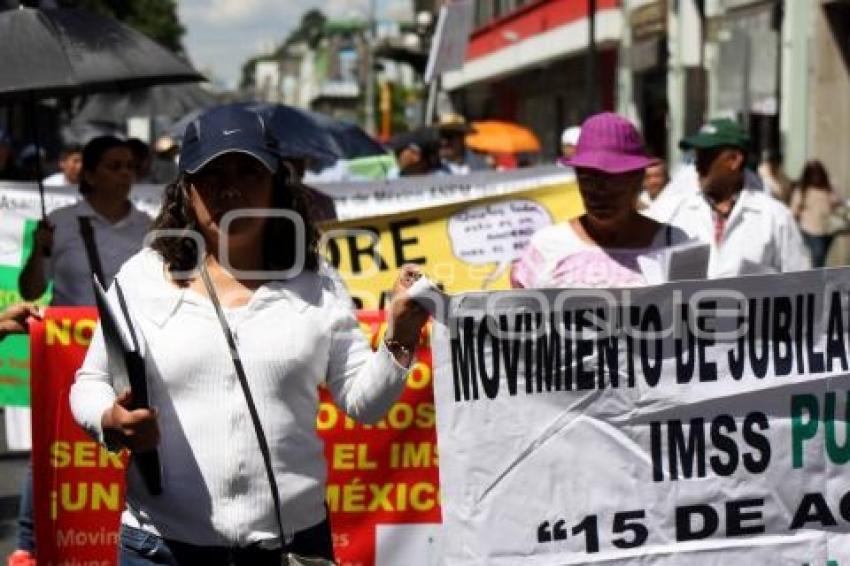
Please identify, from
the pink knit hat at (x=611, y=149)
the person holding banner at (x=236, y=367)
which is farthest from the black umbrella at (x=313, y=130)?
the person holding banner at (x=236, y=367)

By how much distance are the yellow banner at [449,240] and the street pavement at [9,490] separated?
1869 mm

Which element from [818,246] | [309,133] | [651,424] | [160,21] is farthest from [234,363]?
[160,21]

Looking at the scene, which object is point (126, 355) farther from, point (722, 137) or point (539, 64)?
point (539, 64)

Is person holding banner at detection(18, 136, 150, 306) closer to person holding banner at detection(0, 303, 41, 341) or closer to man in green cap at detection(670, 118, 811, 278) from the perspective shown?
man in green cap at detection(670, 118, 811, 278)

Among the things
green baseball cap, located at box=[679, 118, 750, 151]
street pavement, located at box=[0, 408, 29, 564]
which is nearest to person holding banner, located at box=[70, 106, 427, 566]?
street pavement, located at box=[0, 408, 29, 564]

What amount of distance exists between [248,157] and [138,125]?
27579 millimetres

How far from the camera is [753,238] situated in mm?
7746

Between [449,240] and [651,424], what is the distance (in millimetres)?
4938

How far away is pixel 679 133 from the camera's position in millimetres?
27188

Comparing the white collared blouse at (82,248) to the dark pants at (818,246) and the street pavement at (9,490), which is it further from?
the dark pants at (818,246)

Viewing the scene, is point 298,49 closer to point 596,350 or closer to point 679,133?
point 679,133

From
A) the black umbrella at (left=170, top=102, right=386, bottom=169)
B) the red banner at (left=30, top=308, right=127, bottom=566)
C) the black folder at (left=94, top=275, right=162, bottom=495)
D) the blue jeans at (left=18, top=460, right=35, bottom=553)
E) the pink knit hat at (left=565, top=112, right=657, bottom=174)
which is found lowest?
the blue jeans at (left=18, top=460, right=35, bottom=553)

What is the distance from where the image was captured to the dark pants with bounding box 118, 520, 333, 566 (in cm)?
407

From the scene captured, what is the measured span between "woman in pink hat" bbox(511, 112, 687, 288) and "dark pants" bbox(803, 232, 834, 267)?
1297 cm
